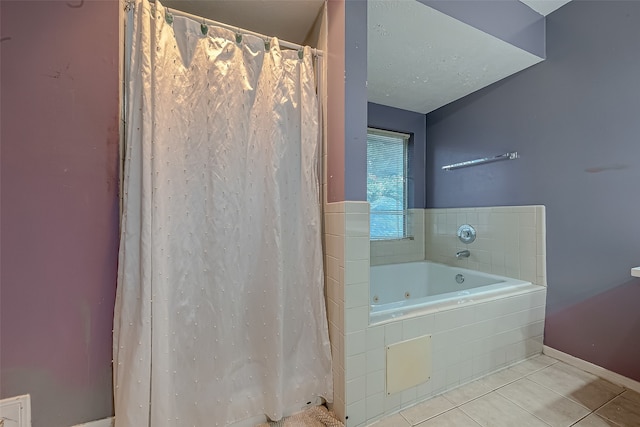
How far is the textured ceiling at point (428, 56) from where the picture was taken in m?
1.45

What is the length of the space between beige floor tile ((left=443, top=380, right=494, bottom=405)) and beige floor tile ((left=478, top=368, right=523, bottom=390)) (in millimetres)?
28

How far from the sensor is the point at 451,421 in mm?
1214

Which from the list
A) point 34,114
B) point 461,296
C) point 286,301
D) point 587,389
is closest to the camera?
point 34,114

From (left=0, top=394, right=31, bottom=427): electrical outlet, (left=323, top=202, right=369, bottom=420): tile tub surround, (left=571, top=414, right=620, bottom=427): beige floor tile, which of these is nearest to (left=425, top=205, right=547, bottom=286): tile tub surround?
(left=571, top=414, right=620, bottom=427): beige floor tile

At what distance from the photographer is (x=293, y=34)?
5.25ft

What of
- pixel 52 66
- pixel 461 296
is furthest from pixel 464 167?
pixel 52 66

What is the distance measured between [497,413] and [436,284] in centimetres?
131

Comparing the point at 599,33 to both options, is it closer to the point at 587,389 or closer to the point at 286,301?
the point at 587,389

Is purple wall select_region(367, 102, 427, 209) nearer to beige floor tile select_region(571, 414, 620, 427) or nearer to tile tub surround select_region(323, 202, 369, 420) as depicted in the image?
tile tub surround select_region(323, 202, 369, 420)

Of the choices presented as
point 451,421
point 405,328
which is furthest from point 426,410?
point 405,328

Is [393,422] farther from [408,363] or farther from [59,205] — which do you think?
[59,205]

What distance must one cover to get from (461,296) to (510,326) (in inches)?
17.3

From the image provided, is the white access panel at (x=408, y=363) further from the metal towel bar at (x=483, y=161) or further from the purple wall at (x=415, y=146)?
the purple wall at (x=415, y=146)

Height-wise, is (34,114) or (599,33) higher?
(599,33)
